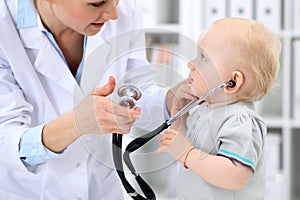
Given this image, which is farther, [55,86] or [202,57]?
[55,86]

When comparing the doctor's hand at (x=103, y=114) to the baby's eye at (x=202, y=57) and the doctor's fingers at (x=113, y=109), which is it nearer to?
the doctor's fingers at (x=113, y=109)

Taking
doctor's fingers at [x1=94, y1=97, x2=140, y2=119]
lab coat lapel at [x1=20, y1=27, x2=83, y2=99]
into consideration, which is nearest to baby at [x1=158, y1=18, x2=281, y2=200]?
doctor's fingers at [x1=94, y1=97, x2=140, y2=119]

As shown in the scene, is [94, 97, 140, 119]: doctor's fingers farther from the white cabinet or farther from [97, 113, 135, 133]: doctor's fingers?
the white cabinet

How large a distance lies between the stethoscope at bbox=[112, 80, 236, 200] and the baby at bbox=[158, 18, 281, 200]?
20 millimetres

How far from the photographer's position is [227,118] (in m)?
1.17

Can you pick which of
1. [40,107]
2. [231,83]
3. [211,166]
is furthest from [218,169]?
[40,107]

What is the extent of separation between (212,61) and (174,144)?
19 cm

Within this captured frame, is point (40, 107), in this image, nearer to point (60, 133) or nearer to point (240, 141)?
point (60, 133)

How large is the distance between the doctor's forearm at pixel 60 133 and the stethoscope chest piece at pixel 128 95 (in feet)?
0.43

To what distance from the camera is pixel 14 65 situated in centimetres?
134

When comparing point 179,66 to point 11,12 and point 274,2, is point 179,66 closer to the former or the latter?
point 11,12

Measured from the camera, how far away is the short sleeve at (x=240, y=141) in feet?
3.71

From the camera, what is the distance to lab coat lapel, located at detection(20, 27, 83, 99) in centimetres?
136

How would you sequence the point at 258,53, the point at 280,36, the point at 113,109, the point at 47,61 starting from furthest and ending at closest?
the point at 280,36 → the point at 47,61 → the point at 258,53 → the point at 113,109
